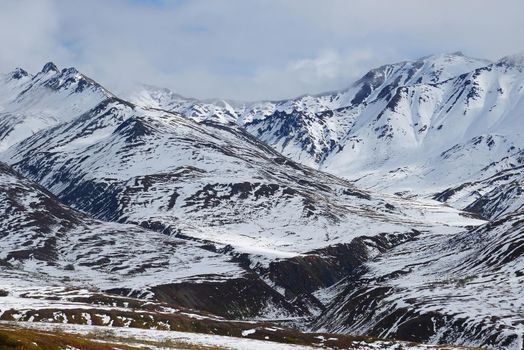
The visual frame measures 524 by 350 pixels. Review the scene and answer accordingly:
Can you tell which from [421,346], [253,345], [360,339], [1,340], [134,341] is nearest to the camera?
[1,340]

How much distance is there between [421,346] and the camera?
16288cm

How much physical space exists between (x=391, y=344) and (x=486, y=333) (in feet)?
138

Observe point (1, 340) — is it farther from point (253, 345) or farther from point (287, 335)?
point (287, 335)

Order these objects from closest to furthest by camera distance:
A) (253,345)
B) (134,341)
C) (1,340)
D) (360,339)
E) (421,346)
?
(1,340) → (134,341) → (253,345) → (421,346) → (360,339)

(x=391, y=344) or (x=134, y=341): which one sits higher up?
(x=134, y=341)

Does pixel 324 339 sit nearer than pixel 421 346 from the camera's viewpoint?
No

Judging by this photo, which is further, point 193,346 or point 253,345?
point 253,345

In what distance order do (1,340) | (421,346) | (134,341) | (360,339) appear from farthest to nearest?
(360,339)
(421,346)
(134,341)
(1,340)

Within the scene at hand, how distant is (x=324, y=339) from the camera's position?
18938cm

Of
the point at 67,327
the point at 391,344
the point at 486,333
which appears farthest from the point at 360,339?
the point at 67,327

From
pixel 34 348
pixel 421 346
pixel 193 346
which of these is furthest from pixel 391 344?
pixel 34 348

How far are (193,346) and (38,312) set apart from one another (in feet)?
280

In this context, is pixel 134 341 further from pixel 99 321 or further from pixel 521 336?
pixel 521 336

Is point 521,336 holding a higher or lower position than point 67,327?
lower
